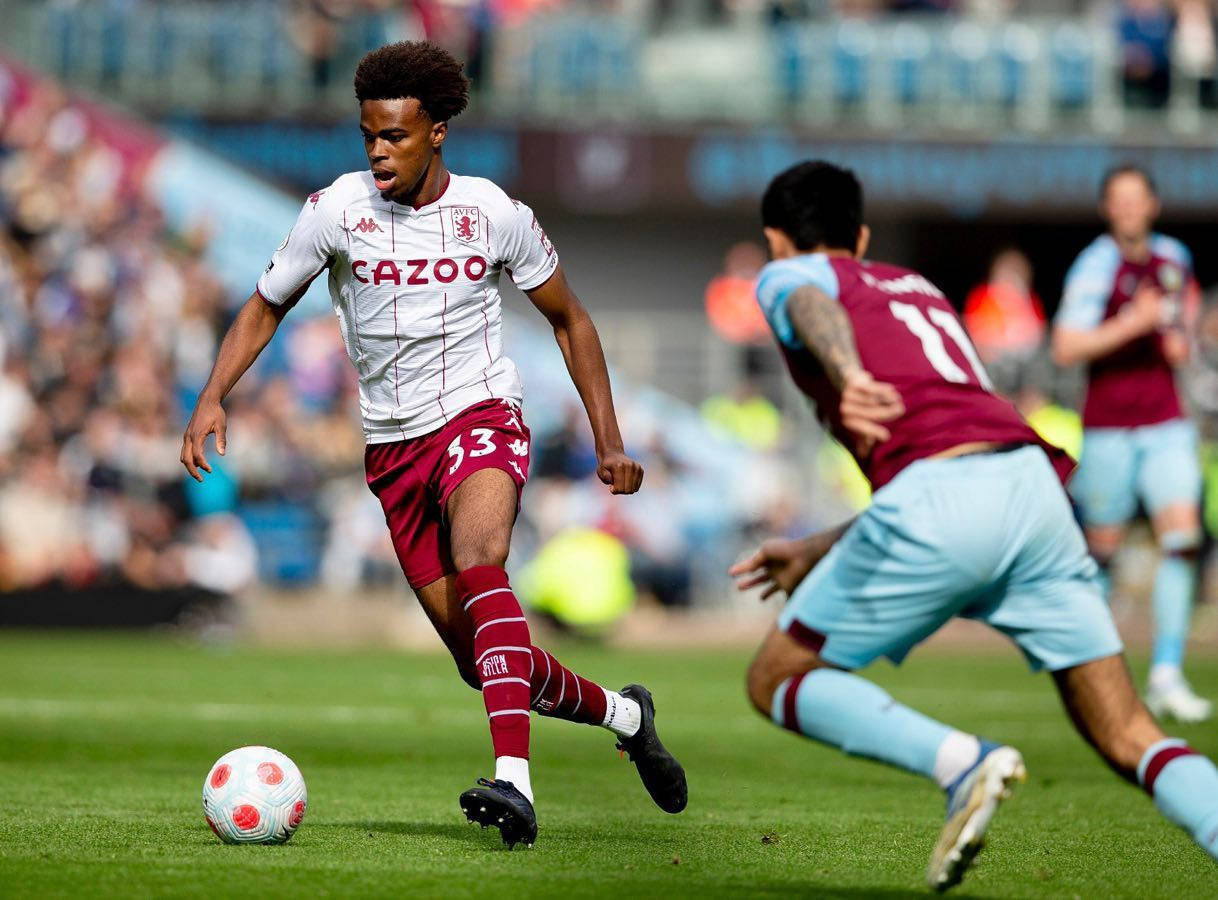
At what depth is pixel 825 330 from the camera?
491 cm

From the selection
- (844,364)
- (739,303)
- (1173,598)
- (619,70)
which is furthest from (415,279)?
(619,70)

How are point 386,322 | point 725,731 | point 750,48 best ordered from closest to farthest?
point 386,322 < point 725,731 < point 750,48

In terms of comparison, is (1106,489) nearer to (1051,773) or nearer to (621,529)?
(1051,773)

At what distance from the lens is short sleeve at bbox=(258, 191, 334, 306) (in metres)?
6.37

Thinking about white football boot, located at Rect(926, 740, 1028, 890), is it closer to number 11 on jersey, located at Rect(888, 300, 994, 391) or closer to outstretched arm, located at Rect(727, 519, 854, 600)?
outstretched arm, located at Rect(727, 519, 854, 600)

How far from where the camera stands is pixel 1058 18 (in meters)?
25.6

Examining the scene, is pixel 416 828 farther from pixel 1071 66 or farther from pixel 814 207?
pixel 1071 66

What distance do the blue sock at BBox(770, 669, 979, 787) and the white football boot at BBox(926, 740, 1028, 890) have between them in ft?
0.31

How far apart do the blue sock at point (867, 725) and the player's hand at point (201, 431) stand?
7.26 feet

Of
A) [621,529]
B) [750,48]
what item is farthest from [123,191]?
[750,48]

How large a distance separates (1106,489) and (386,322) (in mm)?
5593

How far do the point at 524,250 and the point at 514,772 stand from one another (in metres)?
1.78

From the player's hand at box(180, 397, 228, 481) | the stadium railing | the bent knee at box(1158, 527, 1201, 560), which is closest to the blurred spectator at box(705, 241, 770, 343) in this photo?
the stadium railing

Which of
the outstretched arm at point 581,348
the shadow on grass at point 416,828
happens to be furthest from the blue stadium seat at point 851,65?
the shadow on grass at point 416,828
